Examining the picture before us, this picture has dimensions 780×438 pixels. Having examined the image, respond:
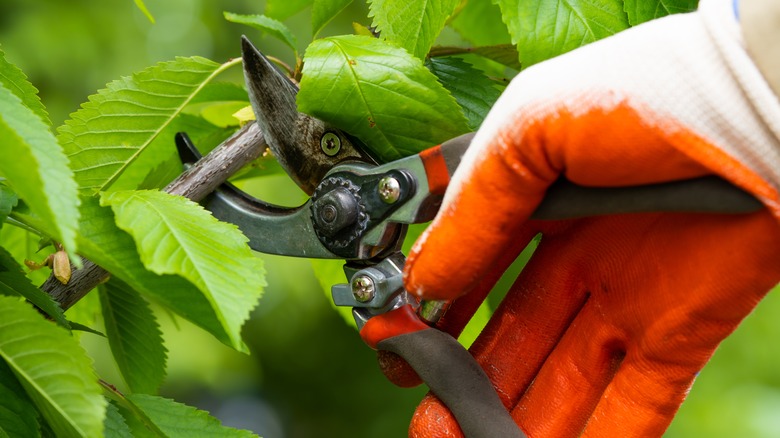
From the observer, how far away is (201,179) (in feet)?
1.71

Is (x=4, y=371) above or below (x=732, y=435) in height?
above

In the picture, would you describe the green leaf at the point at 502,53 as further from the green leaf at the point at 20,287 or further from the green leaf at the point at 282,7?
the green leaf at the point at 20,287

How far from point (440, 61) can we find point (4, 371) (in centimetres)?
33

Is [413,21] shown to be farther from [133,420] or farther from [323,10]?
[133,420]

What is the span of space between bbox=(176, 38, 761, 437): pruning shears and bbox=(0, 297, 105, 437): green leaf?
0.15 meters

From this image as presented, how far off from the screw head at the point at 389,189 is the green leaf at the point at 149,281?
0.11 meters

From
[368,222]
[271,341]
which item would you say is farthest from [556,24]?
[271,341]

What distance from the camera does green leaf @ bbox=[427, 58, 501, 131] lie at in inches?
21.3

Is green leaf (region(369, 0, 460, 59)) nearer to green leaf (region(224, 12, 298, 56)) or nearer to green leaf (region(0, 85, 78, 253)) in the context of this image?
green leaf (region(224, 12, 298, 56))

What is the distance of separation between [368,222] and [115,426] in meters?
Result: 0.17

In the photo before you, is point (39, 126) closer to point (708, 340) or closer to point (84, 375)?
point (84, 375)

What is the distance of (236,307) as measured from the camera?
1.19ft

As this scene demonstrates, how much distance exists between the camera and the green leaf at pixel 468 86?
21.3 inches

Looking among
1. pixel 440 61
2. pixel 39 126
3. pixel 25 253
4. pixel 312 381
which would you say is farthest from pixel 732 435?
pixel 39 126
